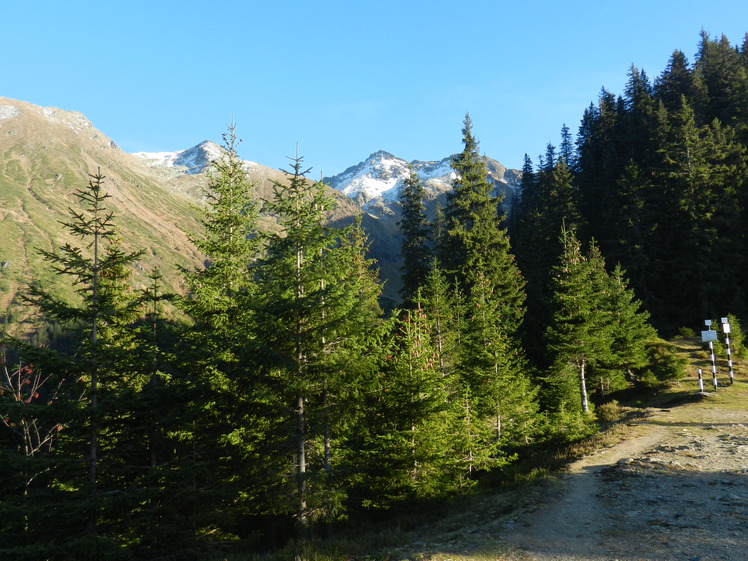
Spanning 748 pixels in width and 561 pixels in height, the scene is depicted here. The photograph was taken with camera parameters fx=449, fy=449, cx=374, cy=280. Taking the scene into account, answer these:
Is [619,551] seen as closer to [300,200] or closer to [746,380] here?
[300,200]

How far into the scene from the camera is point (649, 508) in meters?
8.27

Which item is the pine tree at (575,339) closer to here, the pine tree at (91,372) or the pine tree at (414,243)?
the pine tree at (414,243)

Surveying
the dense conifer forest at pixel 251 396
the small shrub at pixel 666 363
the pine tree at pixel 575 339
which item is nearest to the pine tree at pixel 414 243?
the dense conifer forest at pixel 251 396

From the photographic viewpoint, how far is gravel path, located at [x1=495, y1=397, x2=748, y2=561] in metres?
6.77

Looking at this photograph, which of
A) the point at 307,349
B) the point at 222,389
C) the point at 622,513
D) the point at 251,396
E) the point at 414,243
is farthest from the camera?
the point at 414,243

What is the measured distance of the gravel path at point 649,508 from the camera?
677cm

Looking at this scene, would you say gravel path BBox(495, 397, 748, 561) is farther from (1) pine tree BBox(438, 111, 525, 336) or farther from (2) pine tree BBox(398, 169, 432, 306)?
(2) pine tree BBox(398, 169, 432, 306)

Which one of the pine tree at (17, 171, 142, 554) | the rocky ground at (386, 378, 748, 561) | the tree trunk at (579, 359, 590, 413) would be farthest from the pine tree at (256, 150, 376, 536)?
the tree trunk at (579, 359, 590, 413)

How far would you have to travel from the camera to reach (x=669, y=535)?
710 centimetres

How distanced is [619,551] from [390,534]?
4576 mm

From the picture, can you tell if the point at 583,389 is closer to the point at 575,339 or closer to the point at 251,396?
the point at 575,339

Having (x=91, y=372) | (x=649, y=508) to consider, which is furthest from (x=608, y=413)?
(x=91, y=372)

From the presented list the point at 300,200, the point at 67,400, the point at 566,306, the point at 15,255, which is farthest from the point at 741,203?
the point at 15,255

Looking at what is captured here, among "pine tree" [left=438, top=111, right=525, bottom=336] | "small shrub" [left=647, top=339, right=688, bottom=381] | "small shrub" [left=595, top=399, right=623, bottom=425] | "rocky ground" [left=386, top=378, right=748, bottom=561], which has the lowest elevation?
"small shrub" [left=595, top=399, right=623, bottom=425]
